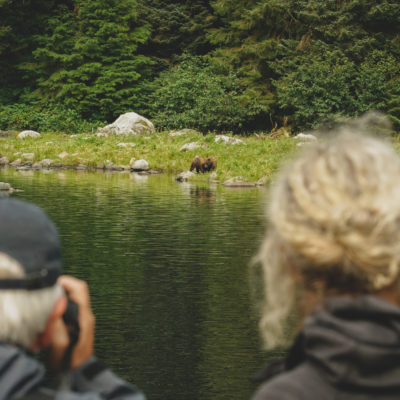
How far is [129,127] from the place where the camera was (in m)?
36.8

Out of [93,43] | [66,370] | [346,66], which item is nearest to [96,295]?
[66,370]

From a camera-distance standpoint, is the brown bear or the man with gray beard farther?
the brown bear

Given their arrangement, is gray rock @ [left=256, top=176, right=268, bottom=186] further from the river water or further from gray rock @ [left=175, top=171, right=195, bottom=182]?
the river water

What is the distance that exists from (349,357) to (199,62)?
43692 mm

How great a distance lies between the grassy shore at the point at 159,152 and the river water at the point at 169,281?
7.36 m

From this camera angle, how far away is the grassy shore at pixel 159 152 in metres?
26.6

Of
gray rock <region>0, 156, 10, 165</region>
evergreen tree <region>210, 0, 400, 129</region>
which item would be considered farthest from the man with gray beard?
evergreen tree <region>210, 0, 400, 129</region>

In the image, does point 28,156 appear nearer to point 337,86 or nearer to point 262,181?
point 262,181

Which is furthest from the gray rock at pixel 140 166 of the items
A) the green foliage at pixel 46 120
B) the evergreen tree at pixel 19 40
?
the evergreen tree at pixel 19 40

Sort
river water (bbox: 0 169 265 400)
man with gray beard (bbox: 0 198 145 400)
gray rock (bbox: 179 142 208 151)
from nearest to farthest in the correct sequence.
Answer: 1. man with gray beard (bbox: 0 198 145 400)
2. river water (bbox: 0 169 265 400)
3. gray rock (bbox: 179 142 208 151)

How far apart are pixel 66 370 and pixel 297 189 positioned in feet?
1.83

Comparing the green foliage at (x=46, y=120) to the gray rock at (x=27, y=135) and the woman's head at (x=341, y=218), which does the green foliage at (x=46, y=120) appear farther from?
the woman's head at (x=341, y=218)

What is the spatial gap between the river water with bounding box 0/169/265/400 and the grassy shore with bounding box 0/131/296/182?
7.36m

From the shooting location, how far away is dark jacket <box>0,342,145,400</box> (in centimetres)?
130
